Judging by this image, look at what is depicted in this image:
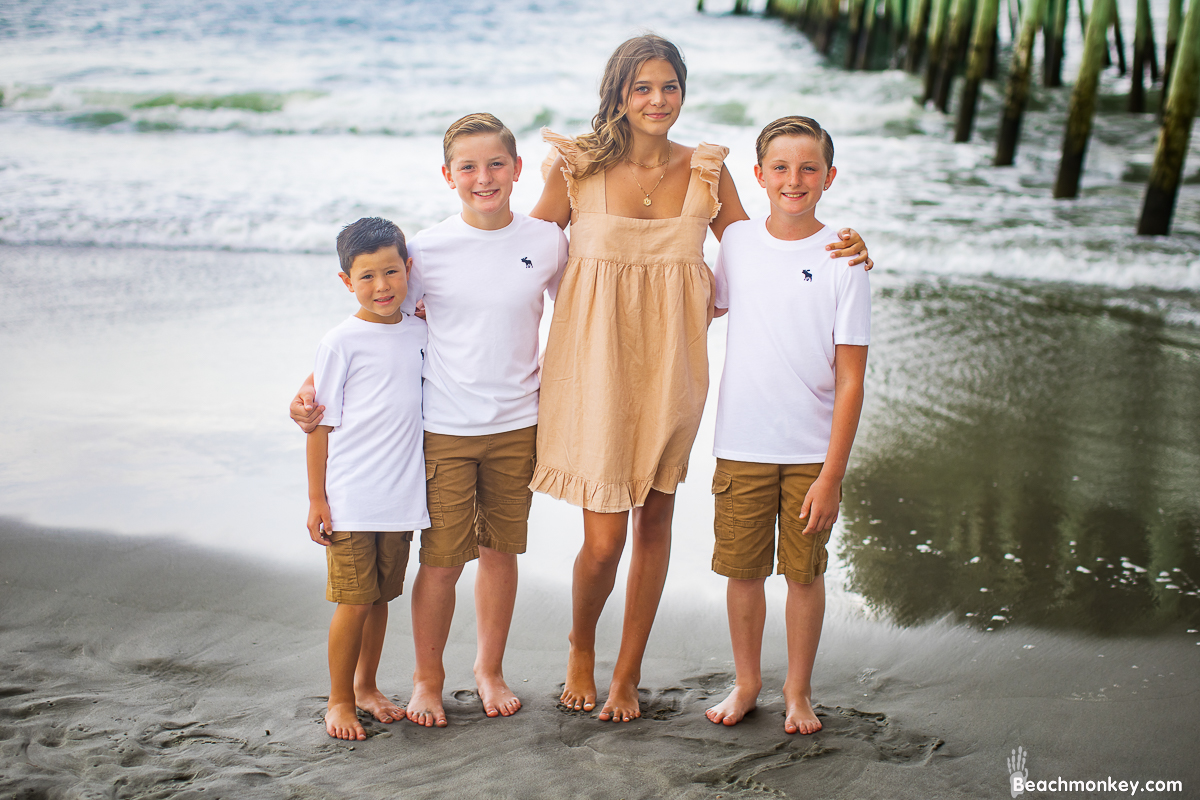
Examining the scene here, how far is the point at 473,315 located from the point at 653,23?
21.9 metres

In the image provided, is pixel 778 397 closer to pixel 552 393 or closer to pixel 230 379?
pixel 552 393

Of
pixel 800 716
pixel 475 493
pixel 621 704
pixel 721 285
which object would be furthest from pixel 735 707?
pixel 721 285

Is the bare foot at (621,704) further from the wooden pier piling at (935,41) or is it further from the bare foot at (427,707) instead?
the wooden pier piling at (935,41)

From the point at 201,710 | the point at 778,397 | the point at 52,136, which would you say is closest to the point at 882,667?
the point at 778,397

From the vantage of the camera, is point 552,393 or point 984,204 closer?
point 552,393

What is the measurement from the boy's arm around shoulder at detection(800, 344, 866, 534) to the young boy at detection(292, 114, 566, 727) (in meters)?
0.74

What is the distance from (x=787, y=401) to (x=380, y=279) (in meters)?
1.05

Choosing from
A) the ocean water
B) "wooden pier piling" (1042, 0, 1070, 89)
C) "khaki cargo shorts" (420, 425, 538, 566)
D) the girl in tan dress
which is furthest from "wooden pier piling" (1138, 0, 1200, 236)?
"wooden pier piling" (1042, 0, 1070, 89)

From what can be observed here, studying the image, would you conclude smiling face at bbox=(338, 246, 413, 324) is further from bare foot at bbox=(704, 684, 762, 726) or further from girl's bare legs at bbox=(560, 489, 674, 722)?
bare foot at bbox=(704, 684, 762, 726)

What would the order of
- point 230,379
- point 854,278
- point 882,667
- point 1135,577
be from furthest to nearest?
1. point 230,379
2. point 1135,577
3. point 882,667
4. point 854,278

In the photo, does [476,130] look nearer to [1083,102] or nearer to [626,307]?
[626,307]

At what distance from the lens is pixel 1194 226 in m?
8.70

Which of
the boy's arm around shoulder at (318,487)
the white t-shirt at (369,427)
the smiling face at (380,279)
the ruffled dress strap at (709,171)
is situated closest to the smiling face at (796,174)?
the ruffled dress strap at (709,171)

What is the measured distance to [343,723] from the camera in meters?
2.14
